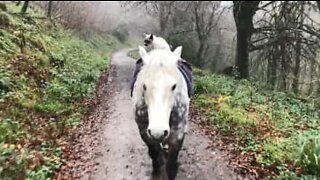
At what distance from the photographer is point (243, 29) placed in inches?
703

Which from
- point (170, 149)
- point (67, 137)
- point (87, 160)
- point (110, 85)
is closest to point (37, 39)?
point (110, 85)

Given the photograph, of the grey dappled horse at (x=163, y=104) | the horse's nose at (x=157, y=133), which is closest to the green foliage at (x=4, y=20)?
the grey dappled horse at (x=163, y=104)

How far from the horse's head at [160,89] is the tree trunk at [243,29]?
1217cm

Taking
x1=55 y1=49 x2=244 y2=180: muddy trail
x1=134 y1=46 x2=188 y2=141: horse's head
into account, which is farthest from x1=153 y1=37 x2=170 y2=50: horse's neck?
x1=55 y1=49 x2=244 y2=180: muddy trail

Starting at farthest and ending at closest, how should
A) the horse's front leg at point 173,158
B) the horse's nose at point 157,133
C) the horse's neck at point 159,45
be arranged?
the horse's neck at point 159,45 → the horse's front leg at point 173,158 → the horse's nose at point 157,133

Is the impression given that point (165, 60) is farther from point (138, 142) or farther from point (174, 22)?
point (174, 22)

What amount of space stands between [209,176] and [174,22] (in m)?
24.8

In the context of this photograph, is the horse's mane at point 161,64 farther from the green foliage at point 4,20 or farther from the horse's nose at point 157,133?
the green foliage at point 4,20

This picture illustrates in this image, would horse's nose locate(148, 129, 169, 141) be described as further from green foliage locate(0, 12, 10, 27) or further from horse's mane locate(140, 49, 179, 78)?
green foliage locate(0, 12, 10, 27)

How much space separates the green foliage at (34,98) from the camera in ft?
22.6

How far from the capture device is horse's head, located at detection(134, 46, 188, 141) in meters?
4.84

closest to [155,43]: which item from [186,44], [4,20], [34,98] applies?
[34,98]

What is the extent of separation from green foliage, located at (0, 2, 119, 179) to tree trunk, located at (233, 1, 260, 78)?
6191 millimetres

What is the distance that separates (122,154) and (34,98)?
3338 millimetres
